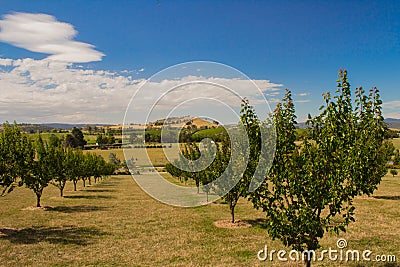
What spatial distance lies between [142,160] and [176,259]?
4837 mm

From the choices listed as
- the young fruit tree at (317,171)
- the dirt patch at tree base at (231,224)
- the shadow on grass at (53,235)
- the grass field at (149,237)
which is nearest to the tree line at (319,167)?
the young fruit tree at (317,171)

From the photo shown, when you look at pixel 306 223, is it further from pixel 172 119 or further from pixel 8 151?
pixel 8 151

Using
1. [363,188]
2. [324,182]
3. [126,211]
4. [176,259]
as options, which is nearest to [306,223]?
[324,182]

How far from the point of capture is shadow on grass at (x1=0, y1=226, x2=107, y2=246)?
14.0m

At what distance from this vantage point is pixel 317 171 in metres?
8.29

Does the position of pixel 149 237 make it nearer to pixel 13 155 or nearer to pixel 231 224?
pixel 231 224

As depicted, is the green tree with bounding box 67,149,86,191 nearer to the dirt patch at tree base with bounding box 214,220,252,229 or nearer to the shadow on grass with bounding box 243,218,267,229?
the dirt patch at tree base with bounding box 214,220,252,229

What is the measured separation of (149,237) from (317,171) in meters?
9.15

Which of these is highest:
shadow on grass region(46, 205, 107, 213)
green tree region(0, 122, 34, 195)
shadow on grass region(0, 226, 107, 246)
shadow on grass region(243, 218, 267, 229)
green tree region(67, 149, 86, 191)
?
green tree region(0, 122, 34, 195)

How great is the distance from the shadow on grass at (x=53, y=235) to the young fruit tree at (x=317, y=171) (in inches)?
363

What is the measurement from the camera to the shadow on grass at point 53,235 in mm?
14000

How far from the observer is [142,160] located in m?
14.4

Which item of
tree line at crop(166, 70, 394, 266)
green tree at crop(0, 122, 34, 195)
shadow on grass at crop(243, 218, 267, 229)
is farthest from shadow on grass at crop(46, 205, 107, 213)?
tree line at crop(166, 70, 394, 266)

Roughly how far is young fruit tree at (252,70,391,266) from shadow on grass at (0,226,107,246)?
9.23m
